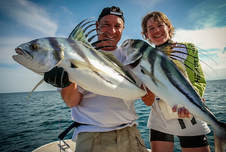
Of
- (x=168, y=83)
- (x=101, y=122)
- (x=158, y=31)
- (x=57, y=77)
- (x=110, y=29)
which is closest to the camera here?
(x=57, y=77)

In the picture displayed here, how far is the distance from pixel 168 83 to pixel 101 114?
0.97 metres

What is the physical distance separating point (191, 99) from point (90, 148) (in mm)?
1487

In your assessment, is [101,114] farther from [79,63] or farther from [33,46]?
[33,46]

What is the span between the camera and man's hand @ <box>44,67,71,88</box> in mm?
1414

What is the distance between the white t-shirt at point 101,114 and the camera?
185 cm

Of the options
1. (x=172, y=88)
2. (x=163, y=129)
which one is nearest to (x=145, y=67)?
(x=172, y=88)

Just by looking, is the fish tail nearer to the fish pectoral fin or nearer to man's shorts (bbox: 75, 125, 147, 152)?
the fish pectoral fin

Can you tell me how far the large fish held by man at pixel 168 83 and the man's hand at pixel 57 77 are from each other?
834 millimetres

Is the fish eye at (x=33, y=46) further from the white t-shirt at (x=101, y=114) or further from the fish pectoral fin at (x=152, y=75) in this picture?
the fish pectoral fin at (x=152, y=75)

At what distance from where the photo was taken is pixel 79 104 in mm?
2035

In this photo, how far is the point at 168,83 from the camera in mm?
1744

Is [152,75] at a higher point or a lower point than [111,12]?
lower

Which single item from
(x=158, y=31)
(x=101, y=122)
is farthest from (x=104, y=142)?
(x=158, y=31)

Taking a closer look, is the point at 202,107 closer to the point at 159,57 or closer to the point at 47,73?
the point at 159,57
